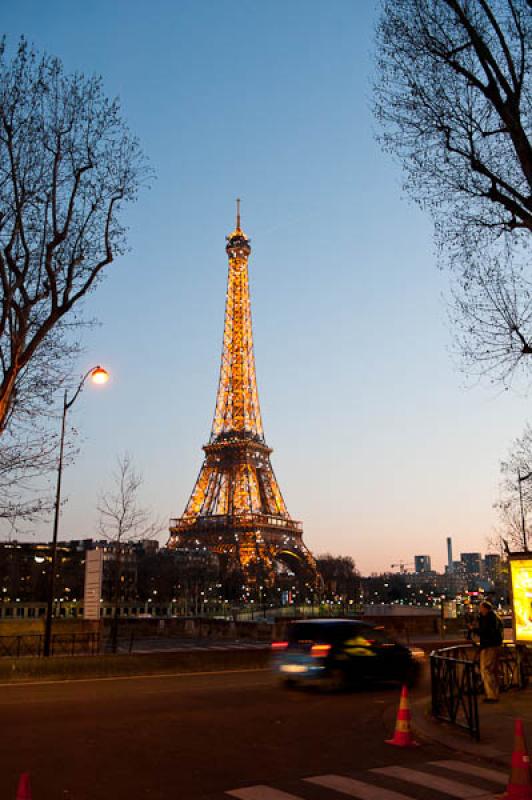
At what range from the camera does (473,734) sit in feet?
36.1

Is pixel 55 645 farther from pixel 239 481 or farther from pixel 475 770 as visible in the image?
pixel 239 481

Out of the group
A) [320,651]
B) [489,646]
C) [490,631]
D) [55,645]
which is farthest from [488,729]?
[55,645]

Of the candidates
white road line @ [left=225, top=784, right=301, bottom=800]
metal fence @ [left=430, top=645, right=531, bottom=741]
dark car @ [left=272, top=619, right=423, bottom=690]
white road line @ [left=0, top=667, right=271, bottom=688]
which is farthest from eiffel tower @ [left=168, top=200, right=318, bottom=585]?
white road line @ [left=225, top=784, right=301, bottom=800]

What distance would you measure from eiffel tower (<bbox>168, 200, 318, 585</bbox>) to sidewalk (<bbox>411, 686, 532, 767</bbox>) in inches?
3618

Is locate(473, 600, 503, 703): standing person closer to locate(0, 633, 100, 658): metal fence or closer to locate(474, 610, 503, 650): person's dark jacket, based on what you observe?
locate(474, 610, 503, 650): person's dark jacket

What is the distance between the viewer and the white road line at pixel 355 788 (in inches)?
313

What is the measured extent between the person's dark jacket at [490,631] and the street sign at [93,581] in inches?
642

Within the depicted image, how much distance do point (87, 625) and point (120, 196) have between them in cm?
1857

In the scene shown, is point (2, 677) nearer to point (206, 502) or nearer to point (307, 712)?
point (307, 712)

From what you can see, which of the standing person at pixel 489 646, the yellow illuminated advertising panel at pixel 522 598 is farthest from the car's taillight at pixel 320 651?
the yellow illuminated advertising panel at pixel 522 598

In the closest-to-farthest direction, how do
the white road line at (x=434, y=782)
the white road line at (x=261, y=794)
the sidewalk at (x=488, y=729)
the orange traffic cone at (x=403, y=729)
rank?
1. the white road line at (x=261, y=794)
2. the white road line at (x=434, y=782)
3. the sidewalk at (x=488, y=729)
4. the orange traffic cone at (x=403, y=729)

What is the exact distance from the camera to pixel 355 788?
8.30m

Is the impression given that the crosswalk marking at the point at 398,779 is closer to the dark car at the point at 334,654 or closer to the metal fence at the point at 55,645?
the dark car at the point at 334,654

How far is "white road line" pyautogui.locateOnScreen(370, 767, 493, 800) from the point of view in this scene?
26.7 ft
